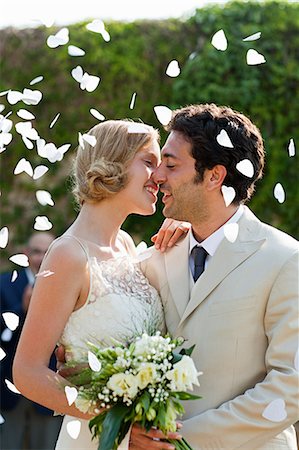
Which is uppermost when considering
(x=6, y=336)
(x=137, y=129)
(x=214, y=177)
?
(x=137, y=129)

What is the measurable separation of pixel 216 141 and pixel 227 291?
0.66m

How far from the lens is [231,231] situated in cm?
418

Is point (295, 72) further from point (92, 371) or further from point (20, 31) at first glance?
point (92, 371)

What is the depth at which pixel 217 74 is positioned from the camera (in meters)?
8.47

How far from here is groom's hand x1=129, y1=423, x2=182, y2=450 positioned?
12.5ft

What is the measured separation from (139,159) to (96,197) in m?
0.25

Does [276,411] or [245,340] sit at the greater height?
[245,340]

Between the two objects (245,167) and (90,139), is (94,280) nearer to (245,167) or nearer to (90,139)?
(90,139)

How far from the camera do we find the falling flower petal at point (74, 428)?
160 inches

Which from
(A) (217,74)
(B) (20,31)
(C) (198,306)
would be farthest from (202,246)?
(B) (20,31)

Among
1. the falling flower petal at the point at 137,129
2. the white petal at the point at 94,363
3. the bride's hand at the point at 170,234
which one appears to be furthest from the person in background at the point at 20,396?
the white petal at the point at 94,363

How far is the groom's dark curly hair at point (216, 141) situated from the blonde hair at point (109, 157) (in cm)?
20

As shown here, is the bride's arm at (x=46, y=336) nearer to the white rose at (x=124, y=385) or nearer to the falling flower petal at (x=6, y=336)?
the white rose at (x=124, y=385)

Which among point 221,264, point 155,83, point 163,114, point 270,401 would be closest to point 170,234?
point 221,264
